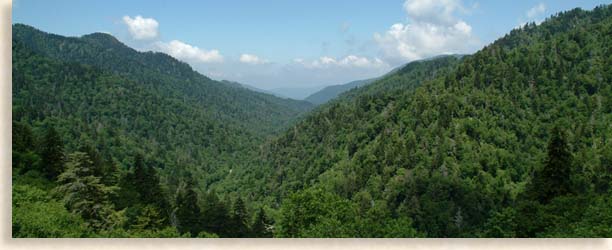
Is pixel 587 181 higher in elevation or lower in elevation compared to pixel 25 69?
lower

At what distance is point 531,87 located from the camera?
41.6 metres

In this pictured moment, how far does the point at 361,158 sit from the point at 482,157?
43.2ft

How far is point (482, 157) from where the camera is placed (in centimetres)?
3659

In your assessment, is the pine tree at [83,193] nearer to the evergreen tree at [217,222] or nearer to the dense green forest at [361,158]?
the dense green forest at [361,158]

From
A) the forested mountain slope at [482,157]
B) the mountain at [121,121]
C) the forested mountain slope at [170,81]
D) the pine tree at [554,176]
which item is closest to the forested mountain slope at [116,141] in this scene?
the mountain at [121,121]

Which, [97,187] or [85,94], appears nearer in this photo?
[97,187]

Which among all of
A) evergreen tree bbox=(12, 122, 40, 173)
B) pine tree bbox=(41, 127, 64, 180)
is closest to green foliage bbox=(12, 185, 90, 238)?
evergreen tree bbox=(12, 122, 40, 173)

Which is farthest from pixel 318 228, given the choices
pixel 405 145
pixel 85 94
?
pixel 85 94

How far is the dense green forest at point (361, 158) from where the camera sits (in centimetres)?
1386

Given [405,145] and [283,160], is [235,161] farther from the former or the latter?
[405,145]

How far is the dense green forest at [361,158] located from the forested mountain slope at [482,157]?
0.12 metres

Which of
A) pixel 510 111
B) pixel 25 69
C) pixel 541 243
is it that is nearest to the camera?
pixel 541 243

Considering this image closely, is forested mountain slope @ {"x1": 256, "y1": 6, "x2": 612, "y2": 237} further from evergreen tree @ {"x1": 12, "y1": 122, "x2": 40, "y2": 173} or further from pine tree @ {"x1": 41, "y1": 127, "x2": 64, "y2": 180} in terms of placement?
evergreen tree @ {"x1": 12, "y1": 122, "x2": 40, "y2": 173}

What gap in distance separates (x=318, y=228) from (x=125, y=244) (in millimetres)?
4710
